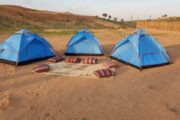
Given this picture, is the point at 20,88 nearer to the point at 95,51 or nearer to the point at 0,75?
the point at 0,75

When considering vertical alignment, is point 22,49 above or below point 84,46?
above

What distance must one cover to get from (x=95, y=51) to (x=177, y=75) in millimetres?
4313

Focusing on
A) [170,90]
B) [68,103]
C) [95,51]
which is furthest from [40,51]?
[170,90]

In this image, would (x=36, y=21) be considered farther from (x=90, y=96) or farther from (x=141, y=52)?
(x=90, y=96)

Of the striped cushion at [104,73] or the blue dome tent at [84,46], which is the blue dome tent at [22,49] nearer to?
the blue dome tent at [84,46]

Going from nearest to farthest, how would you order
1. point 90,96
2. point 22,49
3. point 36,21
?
point 90,96, point 22,49, point 36,21

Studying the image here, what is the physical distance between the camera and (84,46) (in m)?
11.7

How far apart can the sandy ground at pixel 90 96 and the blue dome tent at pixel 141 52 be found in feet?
2.15

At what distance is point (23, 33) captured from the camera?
998 centimetres

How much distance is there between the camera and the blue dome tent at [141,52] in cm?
916

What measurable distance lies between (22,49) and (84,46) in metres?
3.17

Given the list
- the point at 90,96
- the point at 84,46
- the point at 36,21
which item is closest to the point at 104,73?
the point at 90,96

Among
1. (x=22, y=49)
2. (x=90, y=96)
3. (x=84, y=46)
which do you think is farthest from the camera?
(x=84, y=46)

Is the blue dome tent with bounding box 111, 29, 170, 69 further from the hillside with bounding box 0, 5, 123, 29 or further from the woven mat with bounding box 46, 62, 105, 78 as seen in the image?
the hillside with bounding box 0, 5, 123, 29
